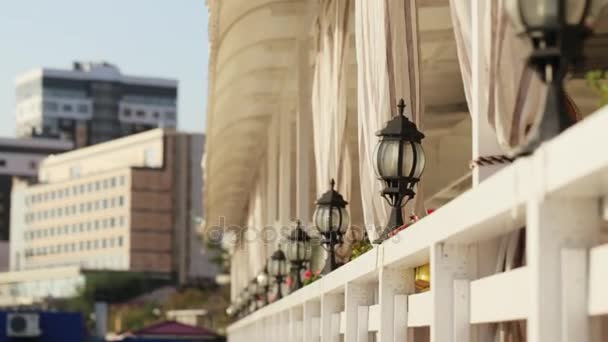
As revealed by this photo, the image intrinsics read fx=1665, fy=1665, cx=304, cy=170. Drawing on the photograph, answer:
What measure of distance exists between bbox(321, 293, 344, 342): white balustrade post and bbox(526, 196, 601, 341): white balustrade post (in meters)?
5.12

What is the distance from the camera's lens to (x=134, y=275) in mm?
124125

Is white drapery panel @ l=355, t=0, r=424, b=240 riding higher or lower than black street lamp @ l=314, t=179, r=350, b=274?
higher

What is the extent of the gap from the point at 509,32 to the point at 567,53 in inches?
57.5

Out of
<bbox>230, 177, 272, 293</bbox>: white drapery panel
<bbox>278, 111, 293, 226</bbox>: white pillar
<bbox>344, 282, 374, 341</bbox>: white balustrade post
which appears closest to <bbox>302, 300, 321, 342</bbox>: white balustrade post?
<bbox>344, 282, 374, 341</bbox>: white balustrade post

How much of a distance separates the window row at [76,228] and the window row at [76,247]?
95 centimetres

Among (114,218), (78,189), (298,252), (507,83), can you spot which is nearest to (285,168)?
(298,252)

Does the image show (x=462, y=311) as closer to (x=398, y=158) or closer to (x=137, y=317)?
(x=398, y=158)

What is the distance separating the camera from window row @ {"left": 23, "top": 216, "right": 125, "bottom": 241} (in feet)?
412

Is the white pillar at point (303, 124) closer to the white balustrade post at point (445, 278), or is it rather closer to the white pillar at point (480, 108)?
the white pillar at point (480, 108)

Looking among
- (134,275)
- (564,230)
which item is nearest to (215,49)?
(564,230)

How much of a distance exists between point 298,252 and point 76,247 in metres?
119

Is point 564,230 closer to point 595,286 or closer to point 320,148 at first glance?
point 595,286

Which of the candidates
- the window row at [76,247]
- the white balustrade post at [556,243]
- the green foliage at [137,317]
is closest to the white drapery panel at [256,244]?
the white balustrade post at [556,243]

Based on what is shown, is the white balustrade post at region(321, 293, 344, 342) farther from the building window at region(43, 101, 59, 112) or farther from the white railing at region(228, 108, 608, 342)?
the building window at region(43, 101, 59, 112)
